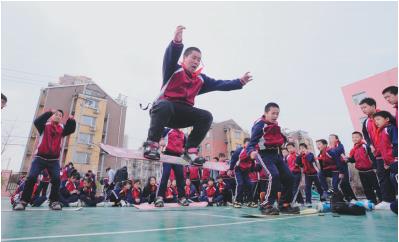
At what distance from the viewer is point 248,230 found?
286 centimetres

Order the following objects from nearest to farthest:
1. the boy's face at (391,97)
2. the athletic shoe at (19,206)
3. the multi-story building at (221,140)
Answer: the boy's face at (391,97)
the athletic shoe at (19,206)
the multi-story building at (221,140)

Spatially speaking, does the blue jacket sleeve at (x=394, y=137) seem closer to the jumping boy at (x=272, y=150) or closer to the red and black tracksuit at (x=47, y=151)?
the jumping boy at (x=272, y=150)

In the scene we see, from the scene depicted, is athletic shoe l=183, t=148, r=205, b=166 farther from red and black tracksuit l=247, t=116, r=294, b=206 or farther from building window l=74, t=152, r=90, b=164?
building window l=74, t=152, r=90, b=164

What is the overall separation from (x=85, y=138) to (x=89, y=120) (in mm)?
2591

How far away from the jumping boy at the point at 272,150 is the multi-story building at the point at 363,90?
25865 mm

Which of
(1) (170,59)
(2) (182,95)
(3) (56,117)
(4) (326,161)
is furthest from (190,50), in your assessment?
(4) (326,161)

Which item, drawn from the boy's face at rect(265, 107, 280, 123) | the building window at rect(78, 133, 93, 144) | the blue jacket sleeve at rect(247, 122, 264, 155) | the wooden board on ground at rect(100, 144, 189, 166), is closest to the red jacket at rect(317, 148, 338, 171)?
the boy's face at rect(265, 107, 280, 123)

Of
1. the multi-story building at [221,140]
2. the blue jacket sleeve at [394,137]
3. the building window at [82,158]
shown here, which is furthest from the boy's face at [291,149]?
the multi-story building at [221,140]

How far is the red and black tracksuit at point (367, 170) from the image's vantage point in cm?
720

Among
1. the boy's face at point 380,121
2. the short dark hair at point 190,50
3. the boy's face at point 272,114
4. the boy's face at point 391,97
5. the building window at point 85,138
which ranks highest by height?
the building window at point 85,138

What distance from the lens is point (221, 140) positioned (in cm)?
4956

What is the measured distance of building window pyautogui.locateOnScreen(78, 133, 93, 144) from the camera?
33812 mm

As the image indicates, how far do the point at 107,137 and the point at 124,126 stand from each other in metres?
3.13

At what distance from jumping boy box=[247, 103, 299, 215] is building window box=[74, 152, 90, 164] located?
3201 centimetres
